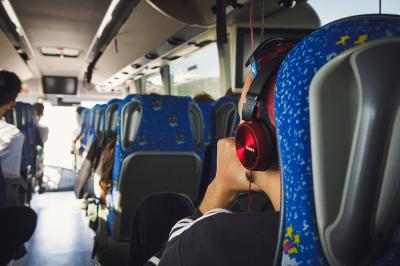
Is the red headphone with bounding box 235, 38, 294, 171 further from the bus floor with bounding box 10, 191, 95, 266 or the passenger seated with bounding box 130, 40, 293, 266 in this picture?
the bus floor with bounding box 10, 191, 95, 266

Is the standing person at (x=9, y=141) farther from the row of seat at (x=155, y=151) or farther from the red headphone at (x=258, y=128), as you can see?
the red headphone at (x=258, y=128)

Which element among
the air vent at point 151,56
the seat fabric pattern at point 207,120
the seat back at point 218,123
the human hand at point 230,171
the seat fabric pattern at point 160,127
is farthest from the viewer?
the air vent at point 151,56

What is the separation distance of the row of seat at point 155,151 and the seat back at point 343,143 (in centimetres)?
194

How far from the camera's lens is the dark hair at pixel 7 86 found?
2520mm

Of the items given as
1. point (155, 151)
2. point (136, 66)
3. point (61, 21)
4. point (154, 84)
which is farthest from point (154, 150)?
point (154, 84)

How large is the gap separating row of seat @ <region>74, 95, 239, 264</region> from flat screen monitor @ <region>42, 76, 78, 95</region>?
9757 millimetres

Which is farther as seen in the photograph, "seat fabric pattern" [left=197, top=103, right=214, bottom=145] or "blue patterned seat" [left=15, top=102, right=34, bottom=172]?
"blue patterned seat" [left=15, top=102, right=34, bottom=172]

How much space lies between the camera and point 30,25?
6.21 meters

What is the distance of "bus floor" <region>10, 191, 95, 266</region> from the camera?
12.5 feet

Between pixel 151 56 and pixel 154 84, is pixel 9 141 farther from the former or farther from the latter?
pixel 154 84

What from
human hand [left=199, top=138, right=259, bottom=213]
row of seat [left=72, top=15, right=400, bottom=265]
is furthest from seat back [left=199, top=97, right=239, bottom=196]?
row of seat [left=72, top=15, right=400, bottom=265]

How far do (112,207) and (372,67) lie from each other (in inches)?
98.9

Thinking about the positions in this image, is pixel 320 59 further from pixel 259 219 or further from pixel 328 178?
pixel 259 219

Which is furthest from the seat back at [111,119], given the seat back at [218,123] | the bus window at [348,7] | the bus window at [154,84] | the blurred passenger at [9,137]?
the bus window at [154,84]
